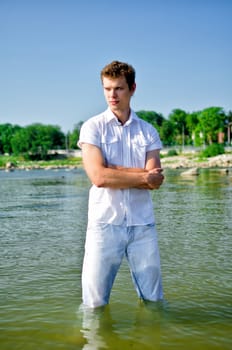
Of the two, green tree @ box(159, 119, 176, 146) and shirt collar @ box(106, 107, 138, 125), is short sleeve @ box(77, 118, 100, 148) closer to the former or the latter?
shirt collar @ box(106, 107, 138, 125)

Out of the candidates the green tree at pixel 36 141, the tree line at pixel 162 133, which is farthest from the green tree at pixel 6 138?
the green tree at pixel 36 141

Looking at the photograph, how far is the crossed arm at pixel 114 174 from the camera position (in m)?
3.89

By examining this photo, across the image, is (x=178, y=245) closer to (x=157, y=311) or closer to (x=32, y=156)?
(x=157, y=311)

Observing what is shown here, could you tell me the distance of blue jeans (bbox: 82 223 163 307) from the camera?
4.00 meters

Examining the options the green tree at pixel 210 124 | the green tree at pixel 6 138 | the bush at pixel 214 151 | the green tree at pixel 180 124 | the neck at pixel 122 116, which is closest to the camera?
the neck at pixel 122 116

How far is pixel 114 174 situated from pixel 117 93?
2.33 feet

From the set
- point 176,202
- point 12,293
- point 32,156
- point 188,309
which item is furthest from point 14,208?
point 32,156

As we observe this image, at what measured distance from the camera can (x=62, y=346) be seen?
420 centimetres

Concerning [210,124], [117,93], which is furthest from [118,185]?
[210,124]

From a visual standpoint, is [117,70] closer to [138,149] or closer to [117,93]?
[117,93]

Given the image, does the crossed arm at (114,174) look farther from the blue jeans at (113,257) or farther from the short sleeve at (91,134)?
the blue jeans at (113,257)

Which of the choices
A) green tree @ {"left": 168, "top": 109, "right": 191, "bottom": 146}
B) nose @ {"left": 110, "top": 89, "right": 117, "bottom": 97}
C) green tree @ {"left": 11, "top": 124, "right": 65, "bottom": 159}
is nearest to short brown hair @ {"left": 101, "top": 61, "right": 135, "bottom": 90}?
nose @ {"left": 110, "top": 89, "right": 117, "bottom": 97}

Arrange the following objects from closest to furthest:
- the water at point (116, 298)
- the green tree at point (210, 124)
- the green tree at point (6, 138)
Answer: the water at point (116, 298)
the green tree at point (210, 124)
the green tree at point (6, 138)

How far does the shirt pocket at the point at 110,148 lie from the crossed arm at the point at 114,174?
0.21ft
